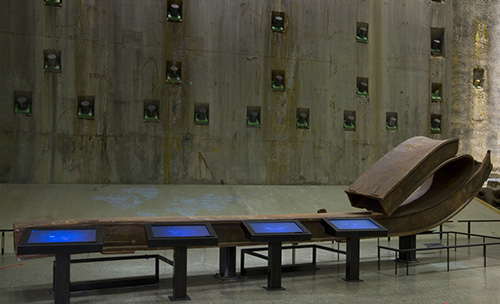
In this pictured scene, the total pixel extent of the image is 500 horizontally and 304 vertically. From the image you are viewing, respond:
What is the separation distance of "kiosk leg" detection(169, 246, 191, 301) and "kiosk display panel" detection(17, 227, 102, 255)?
92 centimetres

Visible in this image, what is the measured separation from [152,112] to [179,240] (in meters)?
8.23

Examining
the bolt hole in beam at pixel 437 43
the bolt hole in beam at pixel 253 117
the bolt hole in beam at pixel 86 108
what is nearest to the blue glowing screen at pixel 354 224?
the bolt hole in beam at pixel 253 117

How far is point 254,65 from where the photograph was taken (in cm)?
1413

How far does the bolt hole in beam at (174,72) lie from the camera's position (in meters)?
13.4

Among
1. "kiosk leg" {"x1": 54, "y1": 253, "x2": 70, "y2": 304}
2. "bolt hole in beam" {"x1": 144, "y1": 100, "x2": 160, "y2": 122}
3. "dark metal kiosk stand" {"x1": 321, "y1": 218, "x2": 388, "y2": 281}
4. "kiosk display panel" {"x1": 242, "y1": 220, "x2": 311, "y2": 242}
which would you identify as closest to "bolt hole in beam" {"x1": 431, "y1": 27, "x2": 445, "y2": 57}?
"bolt hole in beam" {"x1": 144, "y1": 100, "x2": 160, "y2": 122}

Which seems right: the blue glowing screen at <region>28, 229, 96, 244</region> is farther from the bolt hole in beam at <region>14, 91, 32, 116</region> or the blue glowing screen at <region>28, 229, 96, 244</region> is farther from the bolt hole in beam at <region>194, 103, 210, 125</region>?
the bolt hole in beam at <region>194, 103, 210, 125</region>

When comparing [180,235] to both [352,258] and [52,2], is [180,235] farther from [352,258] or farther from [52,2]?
[52,2]

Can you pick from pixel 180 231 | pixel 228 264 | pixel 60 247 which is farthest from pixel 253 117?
pixel 60 247

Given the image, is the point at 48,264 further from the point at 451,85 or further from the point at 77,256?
the point at 451,85

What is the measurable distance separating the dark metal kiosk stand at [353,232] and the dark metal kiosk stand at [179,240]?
183cm

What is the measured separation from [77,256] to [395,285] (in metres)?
5.70

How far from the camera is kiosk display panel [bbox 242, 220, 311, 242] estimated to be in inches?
237

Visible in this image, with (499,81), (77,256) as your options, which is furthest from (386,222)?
(499,81)

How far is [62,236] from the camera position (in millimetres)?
5207
